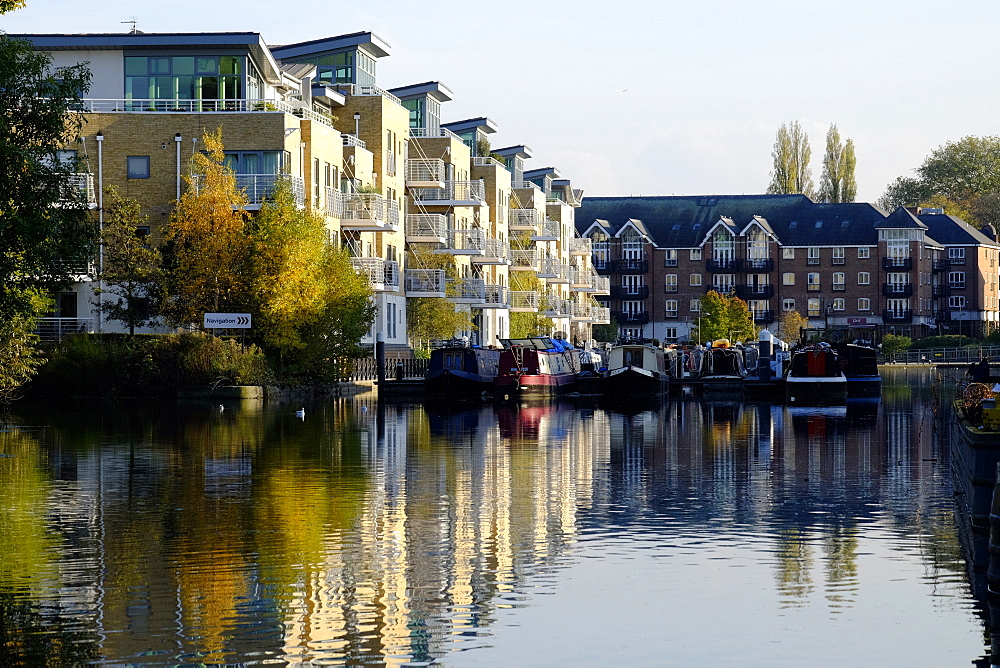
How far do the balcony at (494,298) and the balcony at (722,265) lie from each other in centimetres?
5214

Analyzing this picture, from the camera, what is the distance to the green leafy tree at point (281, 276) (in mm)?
56812

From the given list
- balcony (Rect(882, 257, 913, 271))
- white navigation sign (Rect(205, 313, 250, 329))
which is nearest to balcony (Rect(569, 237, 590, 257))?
balcony (Rect(882, 257, 913, 271))

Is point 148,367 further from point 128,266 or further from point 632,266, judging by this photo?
point 632,266

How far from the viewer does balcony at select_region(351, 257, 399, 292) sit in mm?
69750

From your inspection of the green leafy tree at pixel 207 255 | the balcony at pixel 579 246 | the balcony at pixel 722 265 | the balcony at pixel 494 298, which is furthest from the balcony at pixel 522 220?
the green leafy tree at pixel 207 255

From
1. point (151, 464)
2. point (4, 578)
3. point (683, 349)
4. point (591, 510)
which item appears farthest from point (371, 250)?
point (4, 578)

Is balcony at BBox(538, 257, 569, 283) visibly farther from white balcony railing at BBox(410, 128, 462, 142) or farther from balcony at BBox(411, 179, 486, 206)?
balcony at BBox(411, 179, 486, 206)

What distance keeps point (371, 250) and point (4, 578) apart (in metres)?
58.7

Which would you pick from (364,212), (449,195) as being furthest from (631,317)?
(364,212)

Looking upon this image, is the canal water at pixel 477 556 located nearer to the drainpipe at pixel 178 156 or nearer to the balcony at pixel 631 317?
the drainpipe at pixel 178 156

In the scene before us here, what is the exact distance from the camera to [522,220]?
112375 millimetres

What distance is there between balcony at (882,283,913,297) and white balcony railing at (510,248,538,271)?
1806 inches

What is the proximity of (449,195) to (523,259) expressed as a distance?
2402cm

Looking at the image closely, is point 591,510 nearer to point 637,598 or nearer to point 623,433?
point 637,598
